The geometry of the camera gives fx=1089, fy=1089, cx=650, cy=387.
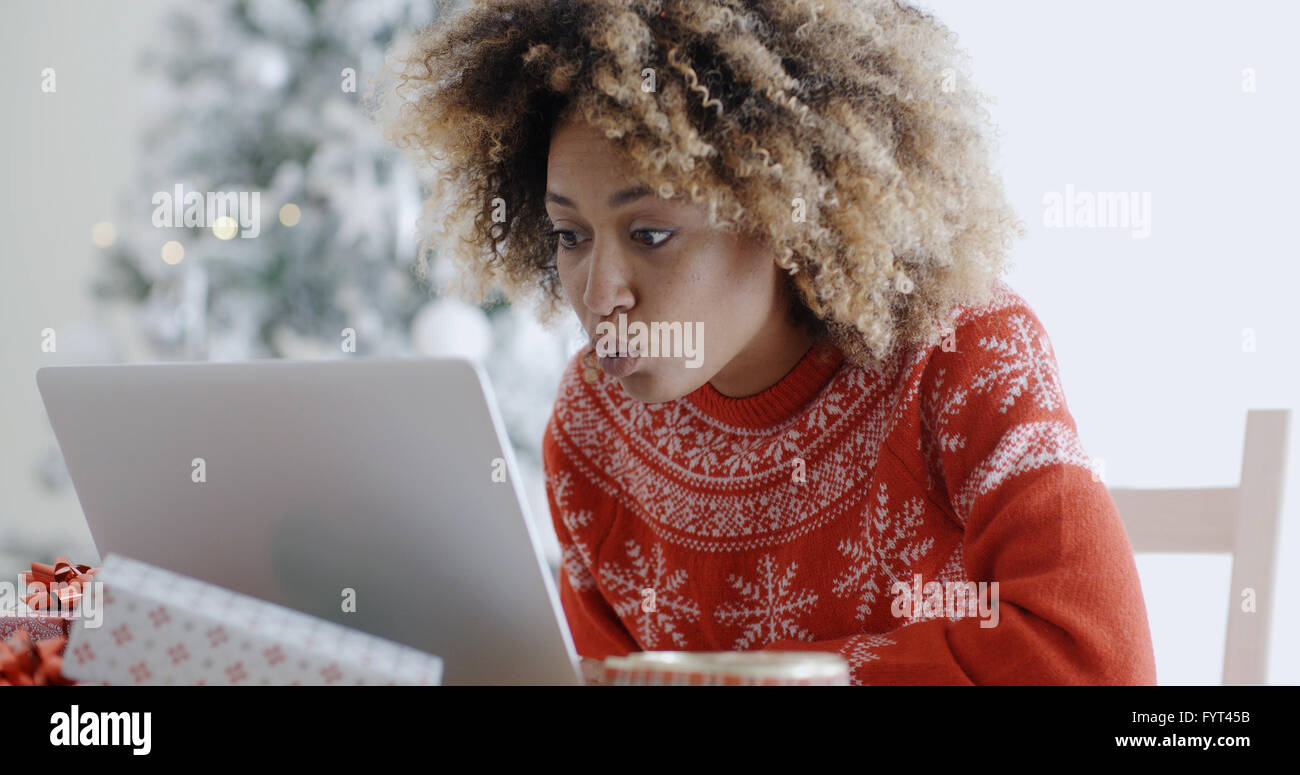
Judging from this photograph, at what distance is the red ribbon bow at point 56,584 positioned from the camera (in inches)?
32.3

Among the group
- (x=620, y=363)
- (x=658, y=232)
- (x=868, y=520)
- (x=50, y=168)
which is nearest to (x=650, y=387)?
(x=620, y=363)

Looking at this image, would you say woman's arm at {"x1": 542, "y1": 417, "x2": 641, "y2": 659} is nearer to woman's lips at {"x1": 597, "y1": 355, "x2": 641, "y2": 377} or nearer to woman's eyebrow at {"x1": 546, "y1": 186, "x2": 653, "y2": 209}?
woman's lips at {"x1": 597, "y1": 355, "x2": 641, "y2": 377}

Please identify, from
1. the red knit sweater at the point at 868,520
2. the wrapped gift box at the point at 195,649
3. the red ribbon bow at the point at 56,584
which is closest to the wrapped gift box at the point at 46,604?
the red ribbon bow at the point at 56,584

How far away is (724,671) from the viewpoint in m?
0.48

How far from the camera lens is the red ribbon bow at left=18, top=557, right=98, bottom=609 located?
0.82 metres

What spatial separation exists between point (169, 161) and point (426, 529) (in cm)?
196

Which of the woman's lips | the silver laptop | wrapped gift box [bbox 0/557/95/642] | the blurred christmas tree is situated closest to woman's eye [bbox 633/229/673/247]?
the woman's lips

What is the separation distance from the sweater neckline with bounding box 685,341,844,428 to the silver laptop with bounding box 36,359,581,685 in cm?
52

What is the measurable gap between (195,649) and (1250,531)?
95cm

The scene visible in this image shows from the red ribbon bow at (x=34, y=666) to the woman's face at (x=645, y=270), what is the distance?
0.51m

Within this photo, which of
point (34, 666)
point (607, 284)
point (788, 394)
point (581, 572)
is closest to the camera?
point (34, 666)

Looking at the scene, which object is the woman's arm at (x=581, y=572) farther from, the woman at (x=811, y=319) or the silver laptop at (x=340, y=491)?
the silver laptop at (x=340, y=491)

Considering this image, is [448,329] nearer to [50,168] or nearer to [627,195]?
[627,195]
